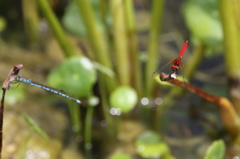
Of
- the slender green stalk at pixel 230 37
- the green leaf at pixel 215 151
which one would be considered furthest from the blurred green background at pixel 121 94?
the green leaf at pixel 215 151

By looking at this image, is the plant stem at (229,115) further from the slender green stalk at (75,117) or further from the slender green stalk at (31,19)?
the slender green stalk at (31,19)

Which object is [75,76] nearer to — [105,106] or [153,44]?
[105,106]

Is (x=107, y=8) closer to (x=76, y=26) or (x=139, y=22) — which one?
(x=76, y=26)

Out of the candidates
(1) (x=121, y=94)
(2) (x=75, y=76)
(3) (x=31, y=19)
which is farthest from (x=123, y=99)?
(3) (x=31, y=19)

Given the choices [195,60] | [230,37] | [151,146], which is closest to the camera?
[230,37]

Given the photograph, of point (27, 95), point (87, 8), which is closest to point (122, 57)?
point (87, 8)
